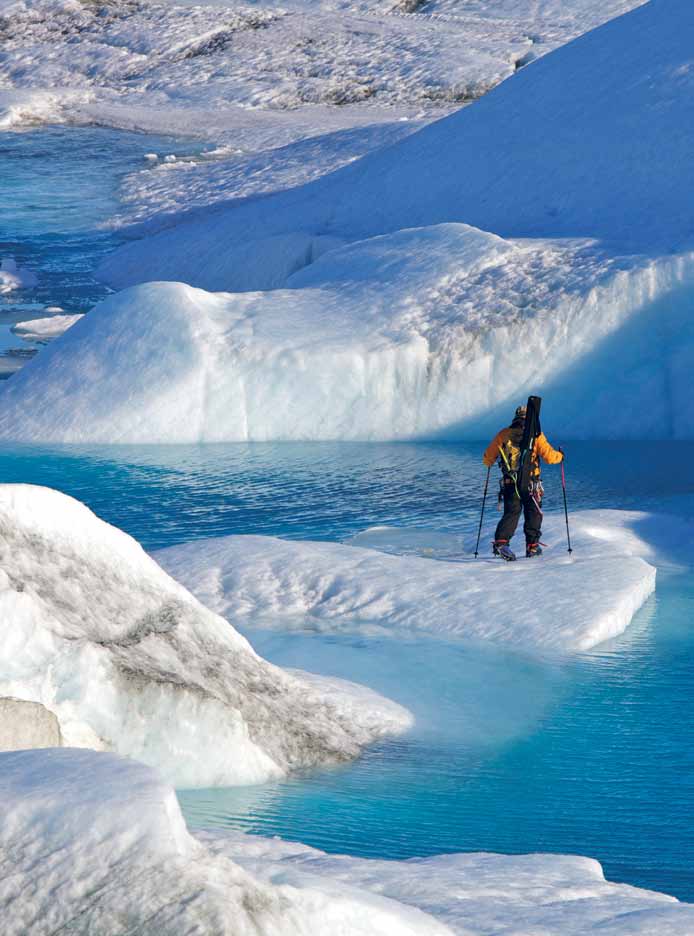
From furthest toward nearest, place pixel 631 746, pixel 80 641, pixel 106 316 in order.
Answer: pixel 106 316
pixel 631 746
pixel 80 641

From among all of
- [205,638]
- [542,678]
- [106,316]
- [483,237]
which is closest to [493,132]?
[483,237]

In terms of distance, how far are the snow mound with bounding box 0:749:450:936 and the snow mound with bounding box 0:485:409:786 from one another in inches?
63.1

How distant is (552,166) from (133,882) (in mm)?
14258

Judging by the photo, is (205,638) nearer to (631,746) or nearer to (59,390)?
(631,746)

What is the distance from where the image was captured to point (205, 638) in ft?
19.8

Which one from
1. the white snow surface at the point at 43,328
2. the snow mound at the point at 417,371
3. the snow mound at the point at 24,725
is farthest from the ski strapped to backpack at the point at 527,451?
the white snow surface at the point at 43,328

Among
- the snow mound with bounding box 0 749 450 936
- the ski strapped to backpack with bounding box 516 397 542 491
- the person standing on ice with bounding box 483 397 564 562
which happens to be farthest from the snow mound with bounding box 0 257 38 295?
the snow mound with bounding box 0 749 450 936

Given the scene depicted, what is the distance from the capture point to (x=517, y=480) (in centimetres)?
974

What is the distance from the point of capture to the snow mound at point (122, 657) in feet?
17.5

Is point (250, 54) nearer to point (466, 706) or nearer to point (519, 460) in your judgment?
point (519, 460)

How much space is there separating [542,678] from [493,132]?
37.2 ft

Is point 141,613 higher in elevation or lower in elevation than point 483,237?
lower

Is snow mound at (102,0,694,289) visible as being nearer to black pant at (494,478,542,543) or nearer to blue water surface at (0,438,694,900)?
blue water surface at (0,438,694,900)

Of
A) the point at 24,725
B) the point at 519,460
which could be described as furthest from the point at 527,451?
the point at 24,725
